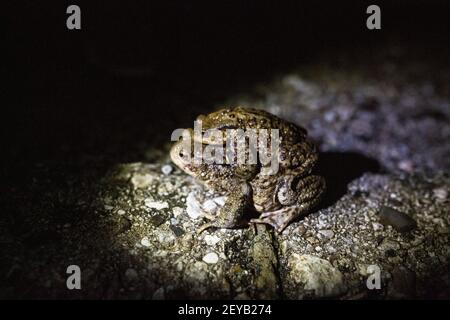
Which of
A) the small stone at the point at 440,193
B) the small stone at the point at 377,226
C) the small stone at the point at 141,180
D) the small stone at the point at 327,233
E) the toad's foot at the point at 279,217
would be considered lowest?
the small stone at the point at 327,233

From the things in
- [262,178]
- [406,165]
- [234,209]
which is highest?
[406,165]

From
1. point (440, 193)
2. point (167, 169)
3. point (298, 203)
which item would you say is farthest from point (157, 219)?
point (440, 193)

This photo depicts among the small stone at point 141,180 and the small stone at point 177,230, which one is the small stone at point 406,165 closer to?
the small stone at point 177,230

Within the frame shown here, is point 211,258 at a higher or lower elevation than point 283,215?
lower

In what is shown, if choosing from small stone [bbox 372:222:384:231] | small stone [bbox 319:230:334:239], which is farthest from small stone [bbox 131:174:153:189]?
small stone [bbox 372:222:384:231]

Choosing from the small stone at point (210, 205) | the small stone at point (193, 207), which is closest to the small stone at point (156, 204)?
the small stone at point (193, 207)

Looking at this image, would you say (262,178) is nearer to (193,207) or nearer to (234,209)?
(234,209)
